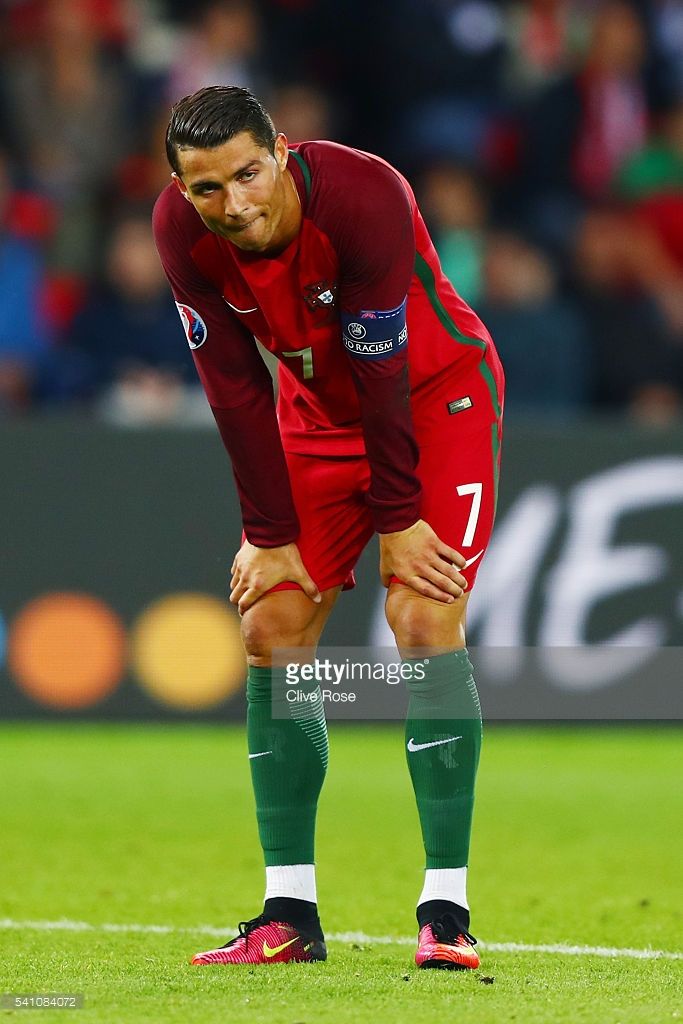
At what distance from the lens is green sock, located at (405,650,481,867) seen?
413cm

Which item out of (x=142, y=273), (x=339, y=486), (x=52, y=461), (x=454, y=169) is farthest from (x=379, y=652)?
(x=339, y=486)

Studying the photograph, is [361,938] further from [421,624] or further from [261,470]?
[261,470]

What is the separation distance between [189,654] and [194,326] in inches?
163

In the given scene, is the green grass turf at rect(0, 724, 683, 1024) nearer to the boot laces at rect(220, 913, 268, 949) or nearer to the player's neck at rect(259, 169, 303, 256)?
the boot laces at rect(220, 913, 268, 949)

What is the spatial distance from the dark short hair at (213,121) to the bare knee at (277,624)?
109cm

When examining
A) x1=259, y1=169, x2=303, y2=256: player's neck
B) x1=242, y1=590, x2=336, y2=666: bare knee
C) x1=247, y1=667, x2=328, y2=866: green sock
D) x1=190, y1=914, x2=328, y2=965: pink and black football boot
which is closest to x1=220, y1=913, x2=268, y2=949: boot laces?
x1=190, y1=914, x2=328, y2=965: pink and black football boot

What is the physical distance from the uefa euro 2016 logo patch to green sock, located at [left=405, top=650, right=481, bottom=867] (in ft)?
3.07

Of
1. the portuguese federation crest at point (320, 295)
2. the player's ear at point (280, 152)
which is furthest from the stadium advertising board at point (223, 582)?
the player's ear at point (280, 152)

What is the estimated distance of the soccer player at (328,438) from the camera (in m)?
3.96

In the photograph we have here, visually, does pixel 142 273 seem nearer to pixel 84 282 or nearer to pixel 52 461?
pixel 84 282

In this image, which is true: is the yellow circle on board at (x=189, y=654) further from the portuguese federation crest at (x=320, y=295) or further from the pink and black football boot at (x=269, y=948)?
the portuguese federation crest at (x=320, y=295)

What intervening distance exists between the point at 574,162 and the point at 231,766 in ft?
15.7

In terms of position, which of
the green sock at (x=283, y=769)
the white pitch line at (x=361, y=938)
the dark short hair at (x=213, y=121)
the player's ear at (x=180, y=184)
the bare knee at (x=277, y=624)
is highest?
the dark short hair at (x=213, y=121)

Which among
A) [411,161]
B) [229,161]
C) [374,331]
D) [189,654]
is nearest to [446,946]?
[374,331]
